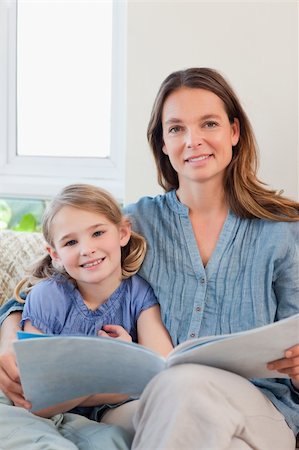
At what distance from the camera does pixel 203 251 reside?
1904mm

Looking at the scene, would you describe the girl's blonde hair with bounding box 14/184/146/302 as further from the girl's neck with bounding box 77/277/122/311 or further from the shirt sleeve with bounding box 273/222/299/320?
the shirt sleeve with bounding box 273/222/299/320

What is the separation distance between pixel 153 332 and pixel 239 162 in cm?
49

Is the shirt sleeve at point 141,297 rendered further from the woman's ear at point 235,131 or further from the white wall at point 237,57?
the white wall at point 237,57

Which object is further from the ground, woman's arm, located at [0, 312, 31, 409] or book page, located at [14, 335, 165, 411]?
book page, located at [14, 335, 165, 411]

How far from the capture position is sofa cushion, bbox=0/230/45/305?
2211 mm

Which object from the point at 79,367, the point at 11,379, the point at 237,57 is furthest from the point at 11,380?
the point at 237,57

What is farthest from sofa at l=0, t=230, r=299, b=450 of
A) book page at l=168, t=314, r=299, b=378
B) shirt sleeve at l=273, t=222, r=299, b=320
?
book page at l=168, t=314, r=299, b=378

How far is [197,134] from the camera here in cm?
184

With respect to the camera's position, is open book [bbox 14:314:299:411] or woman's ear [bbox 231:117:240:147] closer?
open book [bbox 14:314:299:411]

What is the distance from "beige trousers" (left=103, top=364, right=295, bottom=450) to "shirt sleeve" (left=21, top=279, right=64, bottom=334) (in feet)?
1.46

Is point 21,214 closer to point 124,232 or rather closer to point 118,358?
point 124,232

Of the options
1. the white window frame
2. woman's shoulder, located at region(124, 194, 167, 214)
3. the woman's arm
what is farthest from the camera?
the white window frame

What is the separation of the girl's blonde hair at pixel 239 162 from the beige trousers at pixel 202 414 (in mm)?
516

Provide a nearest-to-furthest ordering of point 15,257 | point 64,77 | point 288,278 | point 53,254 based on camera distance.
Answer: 1. point 288,278
2. point 53,254
3. point 15,257
4. point 64,77
